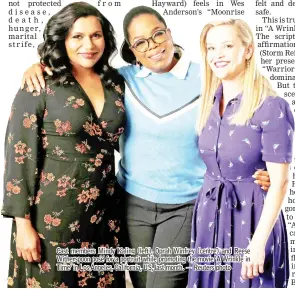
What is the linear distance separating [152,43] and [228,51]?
0.64 ft

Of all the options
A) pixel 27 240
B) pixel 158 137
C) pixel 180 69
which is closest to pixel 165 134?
pixel 158 137

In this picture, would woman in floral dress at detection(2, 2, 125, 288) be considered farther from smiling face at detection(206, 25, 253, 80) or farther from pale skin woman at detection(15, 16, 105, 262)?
smiling face at detection(206, 25, 253, 80)

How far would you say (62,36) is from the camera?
3.92 ft

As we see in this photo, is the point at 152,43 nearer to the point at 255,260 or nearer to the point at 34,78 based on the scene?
the point at 34,78

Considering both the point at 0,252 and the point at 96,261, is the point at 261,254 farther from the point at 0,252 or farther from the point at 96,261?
the point at 0,252

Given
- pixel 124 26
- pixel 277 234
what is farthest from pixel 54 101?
pixel 277 234

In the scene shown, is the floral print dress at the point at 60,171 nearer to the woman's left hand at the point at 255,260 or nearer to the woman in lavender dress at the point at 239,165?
the woman in lavender dress at the point at 239,165

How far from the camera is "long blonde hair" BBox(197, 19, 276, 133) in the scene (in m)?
1.08

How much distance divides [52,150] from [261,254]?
1.85 ft

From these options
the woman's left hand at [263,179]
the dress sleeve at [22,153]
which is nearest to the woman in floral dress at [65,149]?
the dress sleeve at [22,153]

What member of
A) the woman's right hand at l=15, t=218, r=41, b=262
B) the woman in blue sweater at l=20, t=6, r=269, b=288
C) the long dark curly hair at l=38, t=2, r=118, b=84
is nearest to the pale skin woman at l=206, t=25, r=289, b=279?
the woman in blue sweater at l=20, t=6, r=269, b=288

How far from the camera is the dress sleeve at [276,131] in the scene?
1044 millimetres

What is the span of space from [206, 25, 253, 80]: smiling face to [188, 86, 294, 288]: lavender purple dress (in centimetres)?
7

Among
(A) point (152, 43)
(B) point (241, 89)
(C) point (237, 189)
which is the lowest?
(C) point (237, 189)
